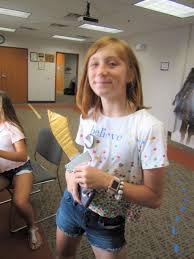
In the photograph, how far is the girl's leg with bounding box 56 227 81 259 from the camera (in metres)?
0.96

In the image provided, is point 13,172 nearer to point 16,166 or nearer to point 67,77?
point 16,166

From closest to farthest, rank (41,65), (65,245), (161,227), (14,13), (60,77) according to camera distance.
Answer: (65,245), (161,227), (14,13), (41,65), (60,77)

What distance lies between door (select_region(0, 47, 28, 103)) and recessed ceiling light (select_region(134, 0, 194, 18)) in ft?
19.4

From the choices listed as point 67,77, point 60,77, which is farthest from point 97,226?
point 67,77

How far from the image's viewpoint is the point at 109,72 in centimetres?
73

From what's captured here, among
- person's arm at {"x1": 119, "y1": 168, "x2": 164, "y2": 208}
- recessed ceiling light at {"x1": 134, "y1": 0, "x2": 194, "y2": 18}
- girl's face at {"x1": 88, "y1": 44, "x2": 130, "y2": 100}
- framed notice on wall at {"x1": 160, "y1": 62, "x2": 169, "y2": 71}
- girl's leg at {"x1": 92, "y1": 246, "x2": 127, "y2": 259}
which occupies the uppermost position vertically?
recessed ceiling light at {"x1": 134, "y1": 0, "x2": 194, "y2": 18}

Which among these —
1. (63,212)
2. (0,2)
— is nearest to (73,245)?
(63,212)

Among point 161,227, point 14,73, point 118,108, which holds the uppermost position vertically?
point 14,73

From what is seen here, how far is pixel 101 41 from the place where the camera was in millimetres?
771

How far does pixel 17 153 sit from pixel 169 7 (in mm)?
3891

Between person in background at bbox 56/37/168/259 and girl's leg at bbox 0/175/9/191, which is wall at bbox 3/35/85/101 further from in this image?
person in background at bbox 56/37/168/259

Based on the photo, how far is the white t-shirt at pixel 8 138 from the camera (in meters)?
1.66

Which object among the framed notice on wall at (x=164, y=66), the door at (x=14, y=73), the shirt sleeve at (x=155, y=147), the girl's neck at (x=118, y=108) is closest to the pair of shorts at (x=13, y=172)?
the girl's neck at (x=118, y=108)

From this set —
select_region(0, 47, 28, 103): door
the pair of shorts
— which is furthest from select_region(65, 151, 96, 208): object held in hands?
select_region(0, 47, 28, 103): door
